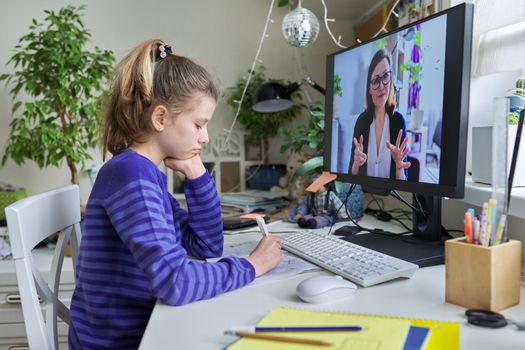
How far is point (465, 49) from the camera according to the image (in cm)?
79

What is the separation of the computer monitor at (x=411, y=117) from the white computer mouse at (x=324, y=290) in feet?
0.71

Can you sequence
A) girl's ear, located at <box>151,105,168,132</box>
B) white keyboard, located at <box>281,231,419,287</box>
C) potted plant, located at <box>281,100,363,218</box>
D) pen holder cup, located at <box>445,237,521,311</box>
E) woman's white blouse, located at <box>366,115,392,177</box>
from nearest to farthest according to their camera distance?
pen holder cup, located at <box>445,237,521,311</box>, white keyboard, located at <box>281,231,419,287</box>, girl's ear, located at <box>151,105,168,132</box>, woman's white blouse, located at <box>366,115,392,177</box>, potted plant, located at <box>281,100,363,218</box>

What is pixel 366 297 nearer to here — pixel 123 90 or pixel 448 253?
pixel 448 253

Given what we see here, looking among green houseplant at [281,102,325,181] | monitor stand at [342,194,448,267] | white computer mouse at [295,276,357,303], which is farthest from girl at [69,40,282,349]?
green houseplant at [281,102,325,181]

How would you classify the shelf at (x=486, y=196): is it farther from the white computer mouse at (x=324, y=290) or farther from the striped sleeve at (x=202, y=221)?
the striped sleeve at (x=202, y=221)

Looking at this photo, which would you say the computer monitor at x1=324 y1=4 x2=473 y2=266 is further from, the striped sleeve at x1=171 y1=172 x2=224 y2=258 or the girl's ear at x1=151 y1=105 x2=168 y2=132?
the girl's ear at x1=151 y1=105 x2=168 y2=132

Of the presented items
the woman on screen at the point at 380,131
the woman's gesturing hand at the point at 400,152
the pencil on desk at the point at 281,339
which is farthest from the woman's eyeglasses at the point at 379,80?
the pencil on desk at the point at 281,339

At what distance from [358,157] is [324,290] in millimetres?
487

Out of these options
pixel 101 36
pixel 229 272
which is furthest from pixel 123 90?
pixel 101 36

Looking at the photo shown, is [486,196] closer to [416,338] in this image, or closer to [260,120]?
[416,338]

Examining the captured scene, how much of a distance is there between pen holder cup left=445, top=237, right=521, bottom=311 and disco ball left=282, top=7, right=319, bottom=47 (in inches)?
44.5

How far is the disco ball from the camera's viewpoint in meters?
1.63

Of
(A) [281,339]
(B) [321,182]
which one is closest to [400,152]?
(B) [321,182]

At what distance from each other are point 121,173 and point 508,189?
0.56m
